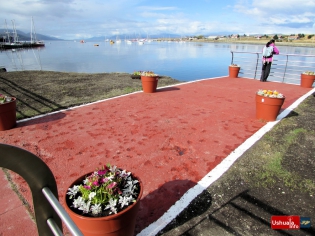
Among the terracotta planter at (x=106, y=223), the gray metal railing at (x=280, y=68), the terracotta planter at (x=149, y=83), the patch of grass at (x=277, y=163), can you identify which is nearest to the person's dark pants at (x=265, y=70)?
the gray metal railing at (x=280, y=68)

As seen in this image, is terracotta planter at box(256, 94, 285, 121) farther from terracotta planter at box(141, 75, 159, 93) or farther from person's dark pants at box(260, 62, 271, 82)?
person's dark pants at box(260, 62, 271, 82)

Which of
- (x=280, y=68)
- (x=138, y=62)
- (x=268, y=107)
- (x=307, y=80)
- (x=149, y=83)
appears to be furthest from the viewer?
(x=138, y=62)

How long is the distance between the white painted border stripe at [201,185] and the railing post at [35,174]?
151 centimetres

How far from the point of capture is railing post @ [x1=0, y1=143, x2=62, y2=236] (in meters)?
0.82

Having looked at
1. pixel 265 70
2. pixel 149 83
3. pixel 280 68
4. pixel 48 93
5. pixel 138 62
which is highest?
pixel 280 68

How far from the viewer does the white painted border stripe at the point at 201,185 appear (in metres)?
2.31

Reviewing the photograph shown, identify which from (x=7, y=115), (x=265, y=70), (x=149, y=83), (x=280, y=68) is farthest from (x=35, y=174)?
(x=280, y=68)

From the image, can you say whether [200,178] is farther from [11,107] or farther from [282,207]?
[11,107]

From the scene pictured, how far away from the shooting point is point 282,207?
2527 mm

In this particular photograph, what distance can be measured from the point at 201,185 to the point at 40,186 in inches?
93.4

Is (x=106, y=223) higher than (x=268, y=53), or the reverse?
(x=268, y=53)

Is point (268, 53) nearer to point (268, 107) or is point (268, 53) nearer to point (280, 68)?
point (280, 68)

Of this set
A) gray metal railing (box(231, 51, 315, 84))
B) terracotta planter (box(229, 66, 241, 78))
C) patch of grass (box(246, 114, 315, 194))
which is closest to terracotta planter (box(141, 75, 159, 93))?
patch of grass (box(246, 114, 315, 194))

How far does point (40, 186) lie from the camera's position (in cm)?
93
